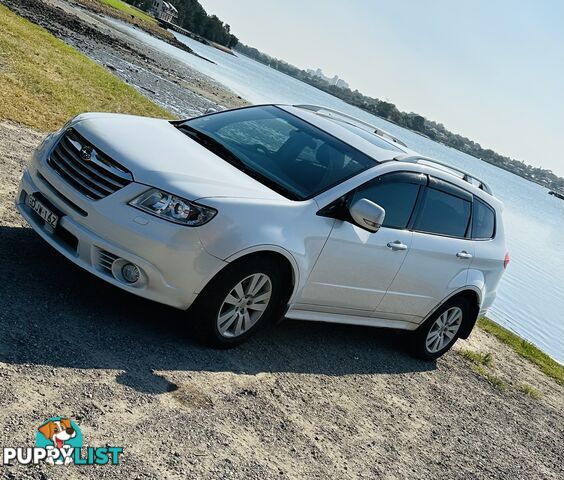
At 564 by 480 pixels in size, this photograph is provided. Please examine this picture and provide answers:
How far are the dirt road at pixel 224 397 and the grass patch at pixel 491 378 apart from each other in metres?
0.44

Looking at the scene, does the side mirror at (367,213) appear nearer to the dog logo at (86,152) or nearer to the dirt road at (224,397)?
the dirt road at (224,397)

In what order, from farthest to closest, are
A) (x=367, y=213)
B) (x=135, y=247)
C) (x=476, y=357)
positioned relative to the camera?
(x=476, y=357)
(x=367, y=213)
(x=135, y=247)

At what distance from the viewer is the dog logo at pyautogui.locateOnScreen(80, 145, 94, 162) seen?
5.06m

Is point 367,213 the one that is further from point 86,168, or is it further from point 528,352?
point 528,352

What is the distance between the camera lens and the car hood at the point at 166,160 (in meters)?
4.84

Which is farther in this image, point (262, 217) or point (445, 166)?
point (445, 166)

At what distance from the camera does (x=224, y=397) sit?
474 centimetres

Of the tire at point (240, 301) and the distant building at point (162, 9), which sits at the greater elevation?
the distant building at point (162, 9)

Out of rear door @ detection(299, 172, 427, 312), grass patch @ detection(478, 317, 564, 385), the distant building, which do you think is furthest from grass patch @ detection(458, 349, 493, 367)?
the distant building

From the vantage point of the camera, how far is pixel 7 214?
634 cm

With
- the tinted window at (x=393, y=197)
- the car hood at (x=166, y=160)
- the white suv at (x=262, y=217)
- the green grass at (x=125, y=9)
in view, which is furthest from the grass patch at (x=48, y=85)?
the green grass at (x=125, y=9)

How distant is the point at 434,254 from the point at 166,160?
2.93m

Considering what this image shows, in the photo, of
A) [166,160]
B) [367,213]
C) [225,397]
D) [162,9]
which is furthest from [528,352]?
[162,9]

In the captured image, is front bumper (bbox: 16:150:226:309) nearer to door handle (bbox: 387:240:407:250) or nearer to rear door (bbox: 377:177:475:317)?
door handle (bbox: 387:240:407:250)
